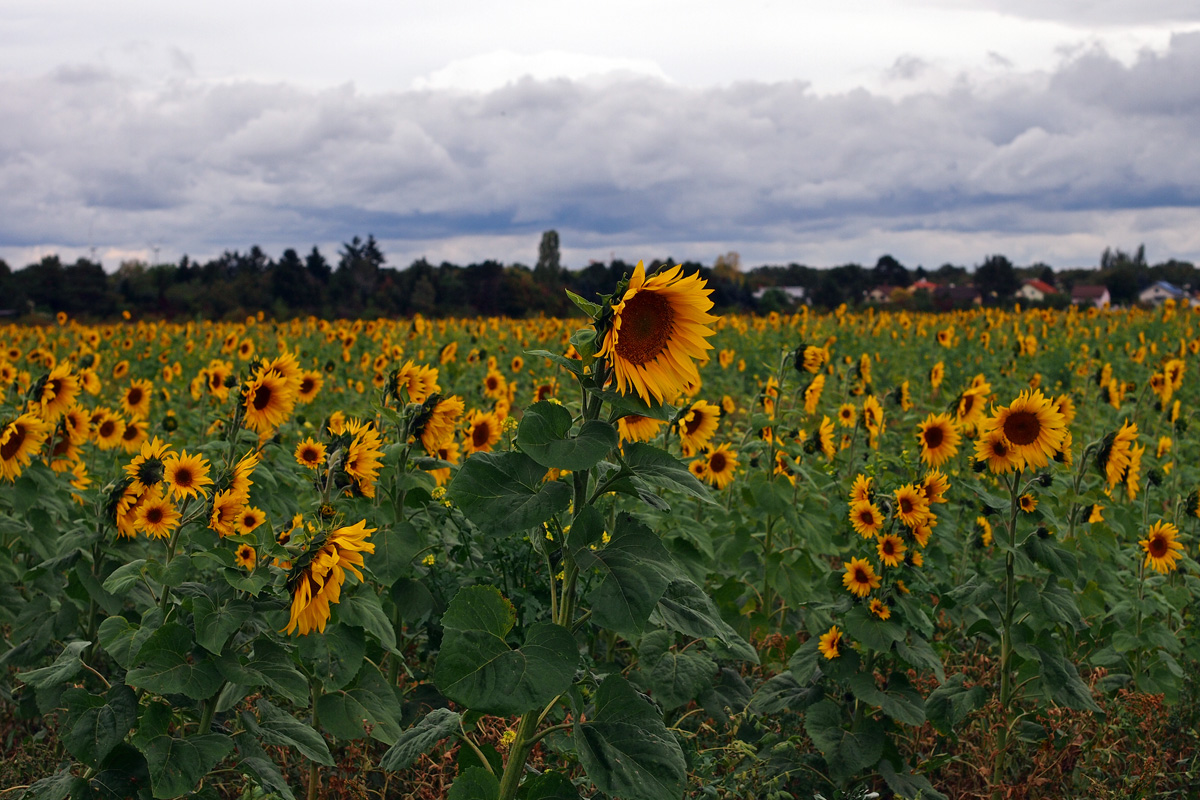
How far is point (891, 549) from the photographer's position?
356cm

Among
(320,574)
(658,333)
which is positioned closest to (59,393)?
(320,574)

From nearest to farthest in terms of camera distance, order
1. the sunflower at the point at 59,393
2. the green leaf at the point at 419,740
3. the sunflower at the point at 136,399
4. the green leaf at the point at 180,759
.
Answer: the green leaf at the point at 419,740
the green leaf at the point at 180,759
the sunflower at the point at 59,393
the sunflower at the point at 136,399

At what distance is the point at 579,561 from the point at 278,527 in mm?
2570

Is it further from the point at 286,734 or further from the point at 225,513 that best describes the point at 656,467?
the point at 225,513

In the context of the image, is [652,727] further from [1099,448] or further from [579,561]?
[1099,448]

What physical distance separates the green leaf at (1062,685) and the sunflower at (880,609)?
651mm

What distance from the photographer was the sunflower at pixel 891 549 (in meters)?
3.54

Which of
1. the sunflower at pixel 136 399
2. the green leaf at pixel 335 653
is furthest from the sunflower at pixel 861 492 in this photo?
the sunflower at pixel 136 399

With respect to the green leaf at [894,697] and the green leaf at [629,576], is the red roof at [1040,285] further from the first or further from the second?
the green leaf at [629,576]

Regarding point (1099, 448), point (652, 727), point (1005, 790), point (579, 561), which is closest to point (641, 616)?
point (579, 561)

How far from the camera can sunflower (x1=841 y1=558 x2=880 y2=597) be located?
11.6ft

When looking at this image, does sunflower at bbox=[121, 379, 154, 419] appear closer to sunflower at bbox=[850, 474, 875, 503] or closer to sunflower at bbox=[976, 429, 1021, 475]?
sunflower at bbox=[850, 474, 875, 503]

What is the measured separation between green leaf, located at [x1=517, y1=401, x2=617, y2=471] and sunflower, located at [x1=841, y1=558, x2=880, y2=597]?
1982 millimetres

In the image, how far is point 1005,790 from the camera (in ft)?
12.0
